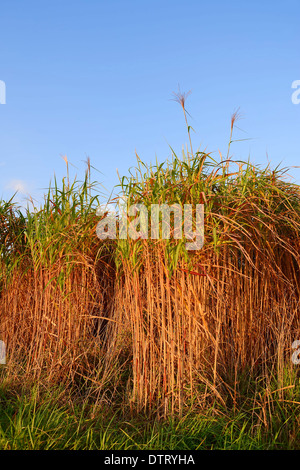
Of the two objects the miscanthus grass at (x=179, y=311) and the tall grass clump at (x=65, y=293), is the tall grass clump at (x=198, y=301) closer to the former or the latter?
the miscanthus grass at (x=179, y=311)

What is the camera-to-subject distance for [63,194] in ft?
10.5

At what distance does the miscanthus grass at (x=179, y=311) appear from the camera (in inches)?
85.3

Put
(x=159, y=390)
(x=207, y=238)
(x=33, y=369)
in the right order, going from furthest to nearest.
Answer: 1. (x=33, y=369)
2. (x=207, y=238)
3. (x=159, y=390)

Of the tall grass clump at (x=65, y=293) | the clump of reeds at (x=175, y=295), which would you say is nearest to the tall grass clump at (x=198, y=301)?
the clump of reeds at (x=175, y=295)

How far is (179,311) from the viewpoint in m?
2.23

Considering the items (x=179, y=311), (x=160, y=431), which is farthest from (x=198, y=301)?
(x=160, y=431)

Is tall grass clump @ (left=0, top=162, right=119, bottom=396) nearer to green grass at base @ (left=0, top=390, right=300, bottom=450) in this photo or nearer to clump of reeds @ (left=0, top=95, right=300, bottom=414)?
clump of reeds @ (left=0, top=95, right=300, bottom=414)

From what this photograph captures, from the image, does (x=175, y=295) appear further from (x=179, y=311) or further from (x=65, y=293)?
(x=65, y=293)

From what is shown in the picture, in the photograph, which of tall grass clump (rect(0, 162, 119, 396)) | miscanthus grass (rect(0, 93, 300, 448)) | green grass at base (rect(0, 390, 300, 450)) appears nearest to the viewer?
green grass at base (rect(0, 390, 300, 450))

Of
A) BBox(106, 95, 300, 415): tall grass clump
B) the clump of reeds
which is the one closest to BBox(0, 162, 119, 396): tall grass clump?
the clump of reeds

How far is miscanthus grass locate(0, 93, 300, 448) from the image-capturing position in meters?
2.17

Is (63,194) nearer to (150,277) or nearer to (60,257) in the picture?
(60,257)
